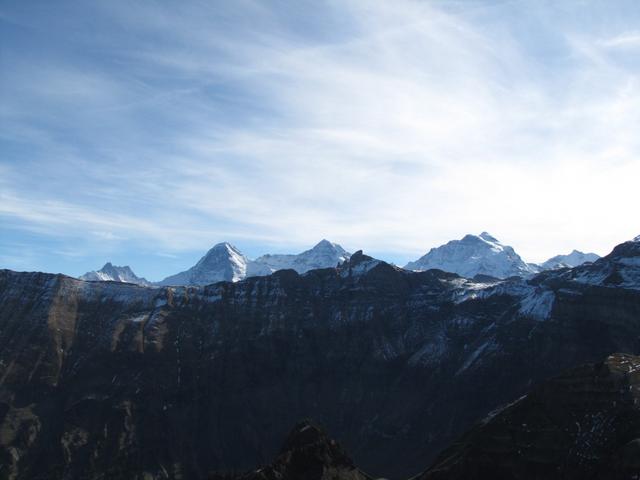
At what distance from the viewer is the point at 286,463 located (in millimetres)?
162375

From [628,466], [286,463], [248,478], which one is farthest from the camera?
[628,466]

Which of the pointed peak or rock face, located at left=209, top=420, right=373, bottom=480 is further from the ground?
the pointed peak

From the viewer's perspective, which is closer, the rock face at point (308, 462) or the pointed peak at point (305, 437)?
the rock face at point (308, 462)

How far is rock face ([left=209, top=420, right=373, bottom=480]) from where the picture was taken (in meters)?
158

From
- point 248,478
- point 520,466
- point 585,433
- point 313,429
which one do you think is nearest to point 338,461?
point 313,429

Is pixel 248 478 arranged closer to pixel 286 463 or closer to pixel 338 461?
pixel 286 463

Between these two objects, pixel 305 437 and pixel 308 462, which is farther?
pixel 305 437

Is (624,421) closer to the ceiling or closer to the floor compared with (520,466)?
closer to the ceiling

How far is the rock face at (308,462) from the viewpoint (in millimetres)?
158250

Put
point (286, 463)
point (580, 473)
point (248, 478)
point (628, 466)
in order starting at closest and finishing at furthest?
point (248, 478), point (286, 463), point (628, 466), point (580, 473)

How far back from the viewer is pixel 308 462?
541 ft

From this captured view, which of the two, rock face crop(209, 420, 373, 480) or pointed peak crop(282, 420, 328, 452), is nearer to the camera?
rock face crop(209, 420, 373, 480)

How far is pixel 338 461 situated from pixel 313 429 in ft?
30.2

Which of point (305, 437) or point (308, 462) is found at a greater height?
point (305, 437)
